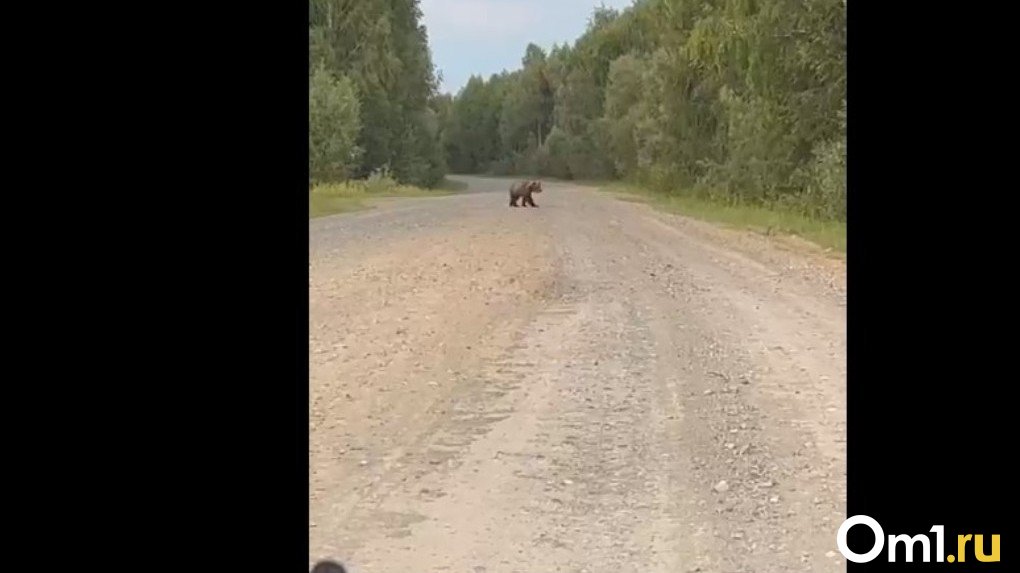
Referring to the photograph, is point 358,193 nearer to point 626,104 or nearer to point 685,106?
point 626,104

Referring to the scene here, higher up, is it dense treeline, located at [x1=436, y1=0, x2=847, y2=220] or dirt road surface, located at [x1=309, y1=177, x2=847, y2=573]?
dense treeline, located at [x1=436, y1=0, x2=847, y2=220]

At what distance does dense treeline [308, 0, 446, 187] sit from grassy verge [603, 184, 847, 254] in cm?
167

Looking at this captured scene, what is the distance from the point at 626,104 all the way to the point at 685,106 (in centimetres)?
99

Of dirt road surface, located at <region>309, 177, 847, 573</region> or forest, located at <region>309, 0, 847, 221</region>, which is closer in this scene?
dirt road surface, located at <region>309, 177, 847, 573</region>

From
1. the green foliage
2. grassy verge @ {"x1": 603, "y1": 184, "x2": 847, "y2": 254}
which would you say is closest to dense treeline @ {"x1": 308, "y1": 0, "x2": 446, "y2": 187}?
the green foliage

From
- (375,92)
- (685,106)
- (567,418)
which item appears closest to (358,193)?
(375,92)

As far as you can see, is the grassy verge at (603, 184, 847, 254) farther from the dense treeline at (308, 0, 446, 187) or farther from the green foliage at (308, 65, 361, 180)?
the green foliage at (308, 65, 361, 180)

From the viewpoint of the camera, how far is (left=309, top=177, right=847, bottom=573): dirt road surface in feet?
6.51

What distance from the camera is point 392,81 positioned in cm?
420

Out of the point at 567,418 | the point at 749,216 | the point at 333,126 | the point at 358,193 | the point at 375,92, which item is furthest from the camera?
the point at 749,216

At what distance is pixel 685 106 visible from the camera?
16.2 metres
